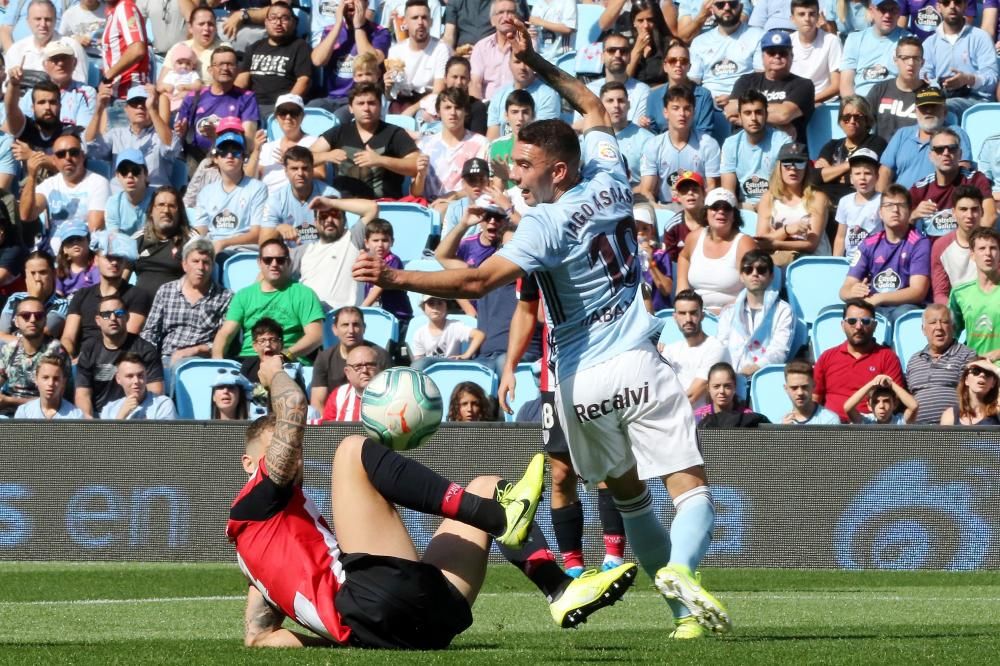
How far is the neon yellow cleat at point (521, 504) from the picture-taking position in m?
6.25

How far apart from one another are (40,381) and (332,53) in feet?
20.9

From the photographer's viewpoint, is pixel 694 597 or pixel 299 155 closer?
pixel 694 597

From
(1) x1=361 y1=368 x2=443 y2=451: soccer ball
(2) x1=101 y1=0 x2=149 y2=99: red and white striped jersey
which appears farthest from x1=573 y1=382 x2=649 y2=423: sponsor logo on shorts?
(2) x1=101 y1=0 x2=149 y2=99: red and white striped jersey

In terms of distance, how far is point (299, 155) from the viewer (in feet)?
51.9

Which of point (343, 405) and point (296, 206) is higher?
point (296, 206)

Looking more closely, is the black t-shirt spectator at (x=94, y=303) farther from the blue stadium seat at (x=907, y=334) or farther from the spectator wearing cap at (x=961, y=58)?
the spectator wearing cap at (x=961, y=58)

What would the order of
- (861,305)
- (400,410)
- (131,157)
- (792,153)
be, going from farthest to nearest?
(131,157), (792,153), (861,305), (400,410)

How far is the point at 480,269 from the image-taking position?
21.1 feet

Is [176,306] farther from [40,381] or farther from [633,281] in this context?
[633,281]

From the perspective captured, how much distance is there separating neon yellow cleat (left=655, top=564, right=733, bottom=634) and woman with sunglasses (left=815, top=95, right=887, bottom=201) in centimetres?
965

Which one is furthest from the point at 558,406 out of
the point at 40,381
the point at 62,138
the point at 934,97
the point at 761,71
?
the point at 62,138

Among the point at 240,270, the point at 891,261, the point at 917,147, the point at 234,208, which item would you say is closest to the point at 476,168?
the point at 240,270

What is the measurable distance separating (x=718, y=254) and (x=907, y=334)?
181 cm

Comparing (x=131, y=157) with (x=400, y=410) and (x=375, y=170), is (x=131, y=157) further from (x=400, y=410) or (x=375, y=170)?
(x=400, y=410)
